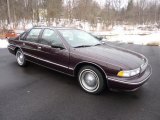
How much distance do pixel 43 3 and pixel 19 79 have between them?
30257 millimetres

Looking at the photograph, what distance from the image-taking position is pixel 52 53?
4562 millimetres

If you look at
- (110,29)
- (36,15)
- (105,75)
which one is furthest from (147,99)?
(36,15)

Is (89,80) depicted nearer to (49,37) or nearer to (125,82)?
(125,82)

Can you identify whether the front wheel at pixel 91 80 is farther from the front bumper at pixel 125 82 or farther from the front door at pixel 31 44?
the front door at pixel 31 44

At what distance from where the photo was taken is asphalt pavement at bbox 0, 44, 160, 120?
122 inches

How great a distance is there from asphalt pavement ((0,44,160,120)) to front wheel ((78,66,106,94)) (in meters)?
0.14

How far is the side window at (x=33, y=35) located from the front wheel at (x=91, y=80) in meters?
2.01

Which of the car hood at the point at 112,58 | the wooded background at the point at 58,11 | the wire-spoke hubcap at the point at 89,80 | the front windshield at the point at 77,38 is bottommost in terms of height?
the wire-spoke hubcap at the point at 89,80

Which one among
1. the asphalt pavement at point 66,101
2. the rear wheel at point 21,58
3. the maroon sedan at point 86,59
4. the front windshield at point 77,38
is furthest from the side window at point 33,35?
the asphalt pavement at point 66,101

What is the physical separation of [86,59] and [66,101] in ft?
3.35

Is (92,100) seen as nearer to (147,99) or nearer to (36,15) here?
(147,99)

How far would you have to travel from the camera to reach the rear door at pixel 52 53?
14.2 ft

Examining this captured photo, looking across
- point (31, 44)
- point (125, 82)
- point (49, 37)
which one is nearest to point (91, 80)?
point (125, 82)

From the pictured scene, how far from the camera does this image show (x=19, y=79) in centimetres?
482
